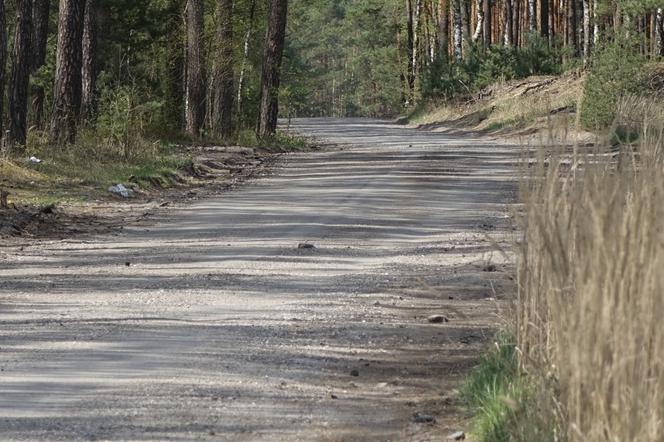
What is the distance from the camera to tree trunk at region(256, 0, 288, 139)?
117 ft

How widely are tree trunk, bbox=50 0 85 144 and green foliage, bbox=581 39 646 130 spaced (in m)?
11.0

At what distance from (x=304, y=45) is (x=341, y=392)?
160 meters

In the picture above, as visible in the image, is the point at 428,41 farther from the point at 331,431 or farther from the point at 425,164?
the point at 331,431

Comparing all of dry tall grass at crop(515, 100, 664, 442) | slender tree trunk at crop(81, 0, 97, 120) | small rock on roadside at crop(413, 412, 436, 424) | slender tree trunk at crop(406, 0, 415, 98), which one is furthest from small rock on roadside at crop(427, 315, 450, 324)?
slender tree trunk at crop(406, 0, 415, 98)

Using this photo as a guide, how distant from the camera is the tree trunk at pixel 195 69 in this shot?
3312cm

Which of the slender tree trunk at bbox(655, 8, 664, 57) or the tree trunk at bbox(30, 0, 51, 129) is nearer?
the tree trunk at bbox(30, 0, 51, 129)

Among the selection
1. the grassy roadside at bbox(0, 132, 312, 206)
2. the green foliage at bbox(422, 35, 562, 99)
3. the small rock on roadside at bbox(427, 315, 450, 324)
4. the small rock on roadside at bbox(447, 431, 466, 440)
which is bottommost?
the small rock on roadside at bbox(447, 431, 466, 440)

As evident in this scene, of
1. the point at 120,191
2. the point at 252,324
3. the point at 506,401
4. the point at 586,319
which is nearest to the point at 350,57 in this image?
the point at 120,191

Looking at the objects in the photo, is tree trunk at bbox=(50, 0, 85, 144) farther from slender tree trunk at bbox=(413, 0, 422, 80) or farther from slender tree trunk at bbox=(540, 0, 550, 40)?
slender tree trunk at bbox=(413, 0, 422, 80)

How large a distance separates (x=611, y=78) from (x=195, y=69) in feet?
30.9

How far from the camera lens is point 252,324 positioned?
971 centimetres

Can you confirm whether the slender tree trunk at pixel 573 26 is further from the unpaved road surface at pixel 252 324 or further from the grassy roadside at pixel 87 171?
the unpaved road surface at pixel 252 324

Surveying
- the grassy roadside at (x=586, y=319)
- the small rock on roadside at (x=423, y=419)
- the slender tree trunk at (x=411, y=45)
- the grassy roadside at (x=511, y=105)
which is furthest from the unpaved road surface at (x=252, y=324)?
the slender tree trunk at (x=411, y=45)

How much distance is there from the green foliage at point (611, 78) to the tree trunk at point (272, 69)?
7.99 m
